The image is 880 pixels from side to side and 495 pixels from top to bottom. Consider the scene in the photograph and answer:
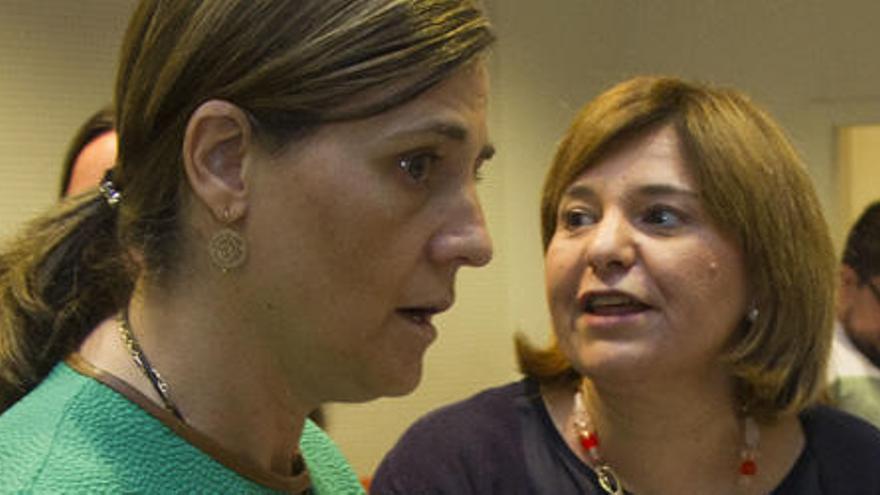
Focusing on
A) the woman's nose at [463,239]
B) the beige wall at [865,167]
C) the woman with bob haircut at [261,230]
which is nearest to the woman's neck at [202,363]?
the woman with bob haircut at [261,230]

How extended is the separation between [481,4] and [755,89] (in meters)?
3.20

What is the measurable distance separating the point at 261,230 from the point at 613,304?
757 mm

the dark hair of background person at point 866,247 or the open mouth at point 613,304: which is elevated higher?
the open mouth at point 613,304

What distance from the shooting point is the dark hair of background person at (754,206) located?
4.83 ft

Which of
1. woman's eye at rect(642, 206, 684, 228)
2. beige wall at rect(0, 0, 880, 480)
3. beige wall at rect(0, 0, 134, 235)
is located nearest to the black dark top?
woman's eye at rect(642, 206, 684, 228)

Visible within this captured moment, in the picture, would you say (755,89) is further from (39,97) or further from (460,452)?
(460,452)

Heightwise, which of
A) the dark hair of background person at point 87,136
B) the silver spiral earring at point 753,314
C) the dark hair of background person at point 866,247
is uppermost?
the dark hair of background person at point 87,136

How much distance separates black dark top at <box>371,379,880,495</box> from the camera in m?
1.46

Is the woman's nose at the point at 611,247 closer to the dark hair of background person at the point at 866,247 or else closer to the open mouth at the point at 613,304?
the open mouth at the point at 613,304

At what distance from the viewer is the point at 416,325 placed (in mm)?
836

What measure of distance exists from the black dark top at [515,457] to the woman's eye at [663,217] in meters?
0.32

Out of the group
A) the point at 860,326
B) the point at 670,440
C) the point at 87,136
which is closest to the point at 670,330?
the point at 670,440

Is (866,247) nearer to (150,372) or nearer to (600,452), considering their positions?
(600,452)

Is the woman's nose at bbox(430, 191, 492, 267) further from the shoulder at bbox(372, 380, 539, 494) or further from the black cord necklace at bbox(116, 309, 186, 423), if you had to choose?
the shoulder at bbox(372, 380, 539, 494)
